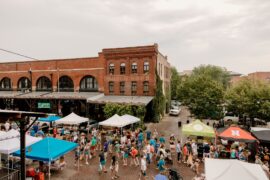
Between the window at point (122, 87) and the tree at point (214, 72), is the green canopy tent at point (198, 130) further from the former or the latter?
the tree at point (214, 72)

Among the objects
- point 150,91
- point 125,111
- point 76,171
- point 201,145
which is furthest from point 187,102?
point 76,171

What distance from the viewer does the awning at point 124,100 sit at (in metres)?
25.3

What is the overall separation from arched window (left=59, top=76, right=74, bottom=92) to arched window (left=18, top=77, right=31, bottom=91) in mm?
6959

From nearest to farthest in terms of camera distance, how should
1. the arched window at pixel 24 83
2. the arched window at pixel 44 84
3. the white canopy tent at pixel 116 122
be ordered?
the white canopy tent at pixel 116 122, the arched window at pixel 44 84, the arched window at pixel 24 83

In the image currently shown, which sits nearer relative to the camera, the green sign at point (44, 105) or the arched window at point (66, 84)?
the green sign at point (44, 105)

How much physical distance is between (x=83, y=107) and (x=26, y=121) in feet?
82.9

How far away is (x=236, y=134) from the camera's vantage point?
48.6 feet

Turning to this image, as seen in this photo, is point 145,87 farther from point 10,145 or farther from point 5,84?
point 5,84

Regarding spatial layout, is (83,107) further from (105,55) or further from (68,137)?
(68,137)

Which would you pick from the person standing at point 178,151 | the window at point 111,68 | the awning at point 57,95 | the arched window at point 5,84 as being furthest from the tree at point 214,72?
the person standing at point 178,151

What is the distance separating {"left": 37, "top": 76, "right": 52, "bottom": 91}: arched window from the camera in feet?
112

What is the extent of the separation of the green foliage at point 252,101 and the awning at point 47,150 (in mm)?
20129

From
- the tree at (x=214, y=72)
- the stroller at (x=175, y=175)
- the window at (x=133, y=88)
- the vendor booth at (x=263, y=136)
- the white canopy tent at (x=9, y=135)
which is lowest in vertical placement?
the stroller at (x=175, y=175)

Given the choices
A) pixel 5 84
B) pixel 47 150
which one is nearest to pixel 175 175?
pixel 47 150
